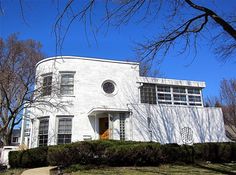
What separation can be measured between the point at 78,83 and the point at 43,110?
3011 millimetres

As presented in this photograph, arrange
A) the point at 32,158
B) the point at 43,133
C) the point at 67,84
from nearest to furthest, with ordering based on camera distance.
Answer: the point at 32,158, the point at 43,133, the point at 67,84

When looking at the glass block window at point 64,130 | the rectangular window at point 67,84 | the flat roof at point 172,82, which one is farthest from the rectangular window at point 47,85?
the flat roof at point 172,82

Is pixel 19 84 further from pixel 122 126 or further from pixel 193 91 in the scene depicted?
pixel 193 91

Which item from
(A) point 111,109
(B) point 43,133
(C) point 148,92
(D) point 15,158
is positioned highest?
(C) point 148,92

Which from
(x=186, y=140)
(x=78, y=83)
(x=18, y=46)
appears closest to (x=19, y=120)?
(x=18, y=46)

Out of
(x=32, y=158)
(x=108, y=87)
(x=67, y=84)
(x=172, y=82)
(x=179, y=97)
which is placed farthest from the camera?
(x=179, y=97)

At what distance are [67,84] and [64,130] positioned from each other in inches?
124

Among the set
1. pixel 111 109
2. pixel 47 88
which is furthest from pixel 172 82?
pixel 47 88

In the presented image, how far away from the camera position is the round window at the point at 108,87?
1689 cm

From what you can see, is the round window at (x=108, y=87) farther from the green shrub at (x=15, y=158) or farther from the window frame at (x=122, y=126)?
the green shrub at (x=15, y=158)

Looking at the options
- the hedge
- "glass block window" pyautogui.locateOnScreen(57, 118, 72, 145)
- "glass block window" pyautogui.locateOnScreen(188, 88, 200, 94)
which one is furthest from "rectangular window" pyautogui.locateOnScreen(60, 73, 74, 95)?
"glass block window" pyautogui.locateOnScreen(188, 88, 200, 94)

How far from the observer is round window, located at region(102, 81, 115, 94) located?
55.4 ft

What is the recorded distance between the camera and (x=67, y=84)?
16500mm

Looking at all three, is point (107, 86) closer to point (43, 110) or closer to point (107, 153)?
point (43, 110)
